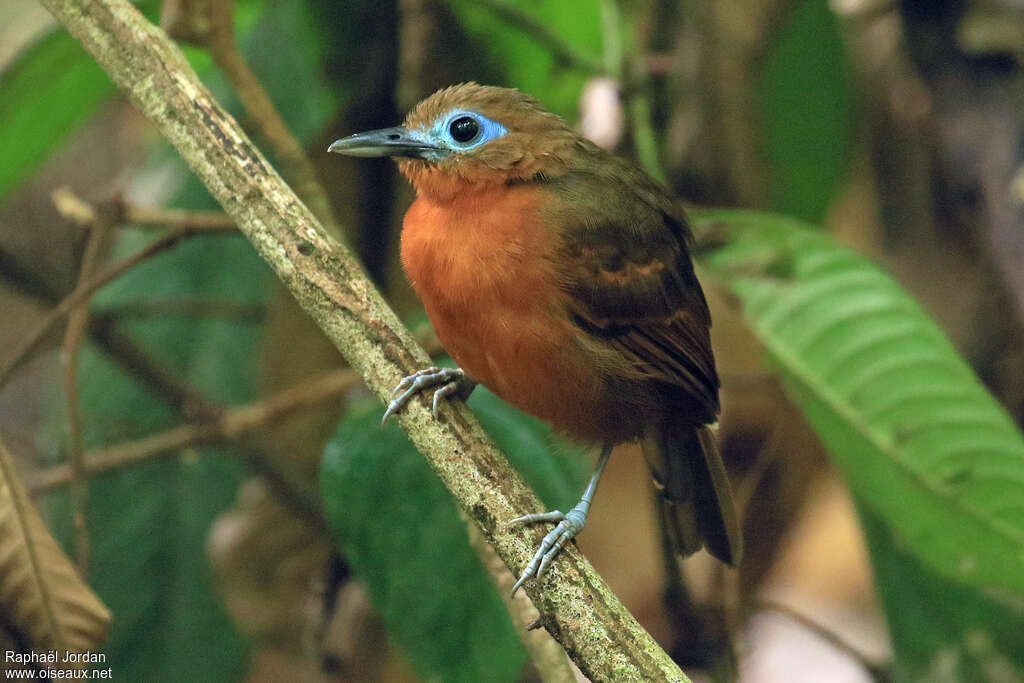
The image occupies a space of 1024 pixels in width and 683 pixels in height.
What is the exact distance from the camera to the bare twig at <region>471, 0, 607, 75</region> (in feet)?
8.96

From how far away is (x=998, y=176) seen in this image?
289 centimetres

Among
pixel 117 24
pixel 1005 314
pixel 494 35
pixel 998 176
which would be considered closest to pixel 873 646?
pixel 1005 314

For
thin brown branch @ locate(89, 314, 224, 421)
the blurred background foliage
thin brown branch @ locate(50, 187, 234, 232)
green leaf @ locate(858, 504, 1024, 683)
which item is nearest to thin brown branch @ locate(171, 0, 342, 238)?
the blurred background foliage

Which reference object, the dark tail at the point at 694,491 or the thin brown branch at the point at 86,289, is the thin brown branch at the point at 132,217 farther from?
the dark tail at the point at 694,491

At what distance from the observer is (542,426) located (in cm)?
253

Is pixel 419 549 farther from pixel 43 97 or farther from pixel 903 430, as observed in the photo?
pixel 43 97

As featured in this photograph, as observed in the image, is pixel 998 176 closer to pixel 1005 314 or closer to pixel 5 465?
pixel 1005 314

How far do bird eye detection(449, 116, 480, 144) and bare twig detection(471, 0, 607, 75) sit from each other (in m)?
0.63

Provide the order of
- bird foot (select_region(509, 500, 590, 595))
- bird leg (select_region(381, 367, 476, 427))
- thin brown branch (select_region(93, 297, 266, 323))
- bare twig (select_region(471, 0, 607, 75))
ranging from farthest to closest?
1. thin brown branch (select_region(93, 297, 266, 323))
2. bare twig (select_region(471, 0, 607, 75))
3. bird leg (select_region(381, 367, 476, 427))
4. bird foot (select_region(509, 500, 590, 595))

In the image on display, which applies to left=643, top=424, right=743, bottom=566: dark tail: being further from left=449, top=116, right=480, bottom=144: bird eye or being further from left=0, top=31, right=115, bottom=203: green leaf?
left=0, top=31, right=115, bottom=203: green leaf

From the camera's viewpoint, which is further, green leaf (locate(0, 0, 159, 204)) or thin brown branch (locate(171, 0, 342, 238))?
green leaf (locate(0, 0, 159, 204))

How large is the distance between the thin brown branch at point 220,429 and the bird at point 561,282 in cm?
39

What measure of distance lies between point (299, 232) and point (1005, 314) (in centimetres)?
228

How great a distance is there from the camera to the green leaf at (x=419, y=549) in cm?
214
